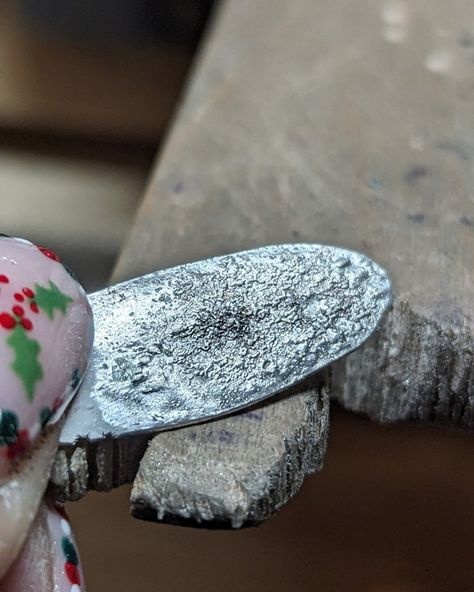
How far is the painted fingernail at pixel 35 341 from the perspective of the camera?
0.28 meters

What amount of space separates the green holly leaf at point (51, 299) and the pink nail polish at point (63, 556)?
3.3 inches

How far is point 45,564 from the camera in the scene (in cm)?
32

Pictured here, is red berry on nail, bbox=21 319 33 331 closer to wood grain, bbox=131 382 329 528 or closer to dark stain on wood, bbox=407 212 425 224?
wood grain, bbox=131 382 329 528

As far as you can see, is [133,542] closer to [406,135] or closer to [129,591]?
[129,591]

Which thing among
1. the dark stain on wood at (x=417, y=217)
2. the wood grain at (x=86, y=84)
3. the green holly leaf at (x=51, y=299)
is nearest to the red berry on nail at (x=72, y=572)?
the green holly leaf at (x=51, y=299)

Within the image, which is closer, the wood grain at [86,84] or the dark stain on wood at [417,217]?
the dark stain on wood at [417,217]

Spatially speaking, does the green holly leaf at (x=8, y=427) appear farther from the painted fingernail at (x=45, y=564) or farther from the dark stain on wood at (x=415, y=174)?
the dark stain on wood at (x=415, y=174)

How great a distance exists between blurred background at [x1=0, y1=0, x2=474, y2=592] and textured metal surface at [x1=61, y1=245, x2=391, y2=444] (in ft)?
0.65

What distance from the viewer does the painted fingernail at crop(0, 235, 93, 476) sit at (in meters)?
0.28

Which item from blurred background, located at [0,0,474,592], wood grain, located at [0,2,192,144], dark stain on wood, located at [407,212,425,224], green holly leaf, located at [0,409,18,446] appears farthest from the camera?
wood grain, located at [0,2,192,144]

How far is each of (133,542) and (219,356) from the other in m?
0.42

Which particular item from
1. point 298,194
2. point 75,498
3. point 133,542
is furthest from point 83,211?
point 75,498

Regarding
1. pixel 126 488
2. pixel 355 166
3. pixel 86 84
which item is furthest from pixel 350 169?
pixel 86 84

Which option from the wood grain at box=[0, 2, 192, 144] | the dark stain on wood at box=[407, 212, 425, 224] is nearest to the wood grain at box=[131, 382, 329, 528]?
the dark stain on wood at box=[407, 212, 425, 224]
